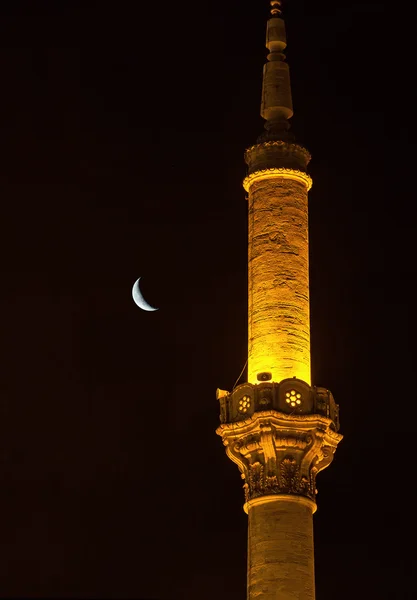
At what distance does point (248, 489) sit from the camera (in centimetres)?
3412

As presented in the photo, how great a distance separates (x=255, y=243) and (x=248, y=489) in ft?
16.9

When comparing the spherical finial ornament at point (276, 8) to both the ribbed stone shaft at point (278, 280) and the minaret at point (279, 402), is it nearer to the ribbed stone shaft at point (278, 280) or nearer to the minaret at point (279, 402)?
the minaret at point (279, 402)

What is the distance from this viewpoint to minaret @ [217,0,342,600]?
33.3m

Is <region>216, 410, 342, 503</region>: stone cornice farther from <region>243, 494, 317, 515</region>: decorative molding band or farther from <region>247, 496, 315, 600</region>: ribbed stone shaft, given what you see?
<region>247, 496, 315, 600</region>: ribbed stone shaft

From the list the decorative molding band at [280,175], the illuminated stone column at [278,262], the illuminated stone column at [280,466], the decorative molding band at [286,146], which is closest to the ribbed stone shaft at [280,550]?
the illuminated stone column at [280,466]

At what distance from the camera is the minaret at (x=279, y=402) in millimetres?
33312

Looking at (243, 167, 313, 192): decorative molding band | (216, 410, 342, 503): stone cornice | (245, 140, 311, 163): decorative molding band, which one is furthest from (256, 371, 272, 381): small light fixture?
(245, 140, 311, 163): decorative molding band

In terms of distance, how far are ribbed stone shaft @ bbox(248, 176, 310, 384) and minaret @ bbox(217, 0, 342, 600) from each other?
19 mm

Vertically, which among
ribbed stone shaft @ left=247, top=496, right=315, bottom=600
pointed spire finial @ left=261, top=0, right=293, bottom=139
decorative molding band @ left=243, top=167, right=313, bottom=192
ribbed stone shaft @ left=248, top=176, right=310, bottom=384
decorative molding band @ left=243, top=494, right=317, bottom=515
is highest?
pointed spire finial @ left=261, top=0, right=293, bottom=139

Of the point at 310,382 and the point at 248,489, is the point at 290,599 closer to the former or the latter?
the point at 248,489

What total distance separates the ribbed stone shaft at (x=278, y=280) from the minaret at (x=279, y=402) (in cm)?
2

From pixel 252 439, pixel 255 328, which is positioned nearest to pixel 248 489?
pixel 252 439

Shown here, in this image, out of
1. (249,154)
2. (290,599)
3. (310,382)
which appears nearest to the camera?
(290,599)

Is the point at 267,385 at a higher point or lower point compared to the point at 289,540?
higher
